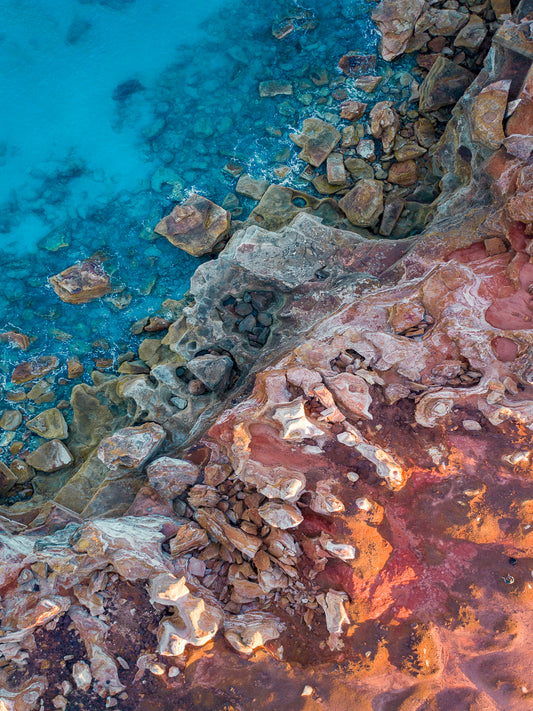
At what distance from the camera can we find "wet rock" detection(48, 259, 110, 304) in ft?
26.9

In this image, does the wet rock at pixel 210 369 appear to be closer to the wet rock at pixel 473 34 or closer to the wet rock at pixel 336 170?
the wet rock at pixel 336 170

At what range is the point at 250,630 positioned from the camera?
525cm

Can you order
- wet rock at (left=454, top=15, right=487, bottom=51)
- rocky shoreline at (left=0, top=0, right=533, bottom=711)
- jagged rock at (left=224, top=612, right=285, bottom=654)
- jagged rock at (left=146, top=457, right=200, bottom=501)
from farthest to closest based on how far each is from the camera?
wet rock at (left=454, top=15, right=487, bottom=51) < jagged rock at (left=146, top=457, right=200, bottom=501) < jagged rock at (left=224, top=612, right=285, bottom=654) < rocky shoreline at (left=0, top=0, right=533, bottom=711)

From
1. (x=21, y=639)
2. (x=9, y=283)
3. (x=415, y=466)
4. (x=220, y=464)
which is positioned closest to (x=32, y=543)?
(x=21, y=639)

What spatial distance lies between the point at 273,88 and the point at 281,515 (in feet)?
24.7

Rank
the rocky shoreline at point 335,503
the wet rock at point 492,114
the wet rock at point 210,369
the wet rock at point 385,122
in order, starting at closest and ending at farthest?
the rocky shoreline at point 335,503, the wet rock at point 492,114, the wet rock at point 210,369, the wet rock at point 385,122

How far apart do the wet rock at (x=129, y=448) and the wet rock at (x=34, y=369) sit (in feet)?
8.16

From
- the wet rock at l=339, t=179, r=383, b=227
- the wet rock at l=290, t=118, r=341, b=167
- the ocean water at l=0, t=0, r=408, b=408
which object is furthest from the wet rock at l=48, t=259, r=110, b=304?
the wet rock at l=339, t=179, r=383, b=227

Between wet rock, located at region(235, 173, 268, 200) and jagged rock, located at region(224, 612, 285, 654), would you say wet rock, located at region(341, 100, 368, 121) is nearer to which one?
wet rock, located at region(235, 173, 268, 200)

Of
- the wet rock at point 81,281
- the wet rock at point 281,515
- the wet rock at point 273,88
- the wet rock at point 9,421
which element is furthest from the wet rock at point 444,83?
the wet rock at point 9,421

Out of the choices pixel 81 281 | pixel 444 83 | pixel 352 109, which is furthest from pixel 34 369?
pixel 444 83

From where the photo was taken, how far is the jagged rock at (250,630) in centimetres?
511

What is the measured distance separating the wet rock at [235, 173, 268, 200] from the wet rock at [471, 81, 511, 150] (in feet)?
12.3

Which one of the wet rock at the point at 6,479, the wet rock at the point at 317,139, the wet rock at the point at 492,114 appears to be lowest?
the wet rock at the point at 6,479
